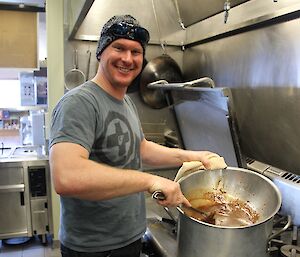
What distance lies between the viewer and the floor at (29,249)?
2666mm

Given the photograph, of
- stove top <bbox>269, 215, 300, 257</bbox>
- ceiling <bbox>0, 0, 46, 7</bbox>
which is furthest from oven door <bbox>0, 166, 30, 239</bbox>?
stove top <bbox>269, 215, 300, 257</bbox>

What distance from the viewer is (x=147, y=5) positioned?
8.11 feet

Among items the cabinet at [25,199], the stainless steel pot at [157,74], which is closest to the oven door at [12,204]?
the cabinet at [25,199]

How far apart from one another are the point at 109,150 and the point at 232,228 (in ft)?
1.43

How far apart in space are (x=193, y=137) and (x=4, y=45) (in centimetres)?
216

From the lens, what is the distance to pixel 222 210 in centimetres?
103

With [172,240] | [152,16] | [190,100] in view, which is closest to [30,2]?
[152,16]

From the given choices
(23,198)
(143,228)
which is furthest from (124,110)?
(23,198)

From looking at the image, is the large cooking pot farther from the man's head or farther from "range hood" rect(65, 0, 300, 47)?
"range hood" rect(65, 0, 300, 47)

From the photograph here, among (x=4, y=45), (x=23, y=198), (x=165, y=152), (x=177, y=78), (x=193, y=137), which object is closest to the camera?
(x=165, y=152)

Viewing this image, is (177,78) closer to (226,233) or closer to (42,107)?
(42,107)

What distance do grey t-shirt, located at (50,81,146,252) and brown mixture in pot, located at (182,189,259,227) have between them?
229 mm

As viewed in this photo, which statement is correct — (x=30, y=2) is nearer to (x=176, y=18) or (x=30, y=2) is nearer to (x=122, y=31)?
(x=176, y=18)

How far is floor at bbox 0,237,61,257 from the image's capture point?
105 inches
